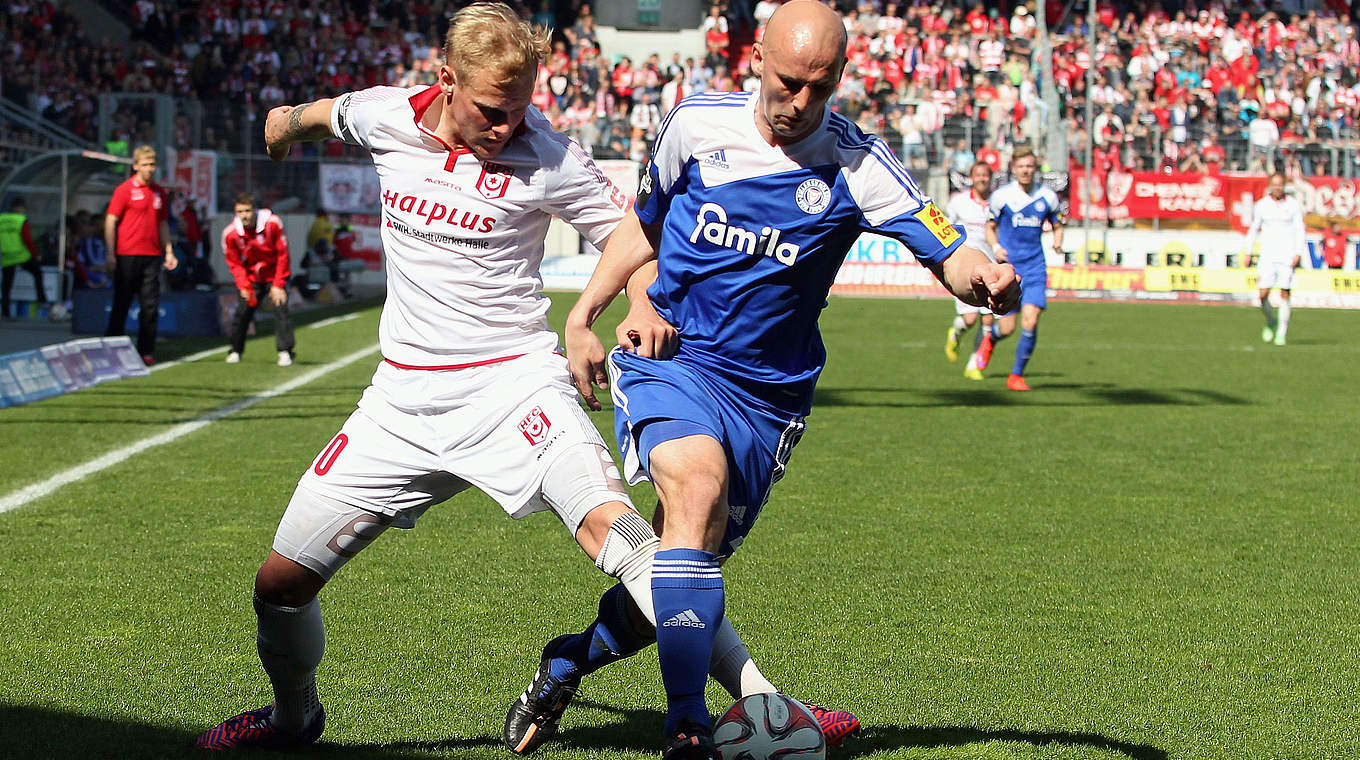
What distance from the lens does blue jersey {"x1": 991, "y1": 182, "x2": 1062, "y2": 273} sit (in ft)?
47.9

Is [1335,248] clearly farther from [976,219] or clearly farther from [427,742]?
[427,742]

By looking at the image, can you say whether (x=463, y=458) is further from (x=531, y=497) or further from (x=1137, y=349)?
(x=1137, y=349)

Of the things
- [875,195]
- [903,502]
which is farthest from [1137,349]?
[875,195]

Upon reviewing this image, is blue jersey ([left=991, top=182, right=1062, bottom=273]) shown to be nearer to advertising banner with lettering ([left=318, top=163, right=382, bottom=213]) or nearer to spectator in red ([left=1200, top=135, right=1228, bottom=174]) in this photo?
advertising banner with lettering ([left=318, top=163, right=382, bottom=213])

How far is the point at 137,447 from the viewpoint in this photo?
9820mm

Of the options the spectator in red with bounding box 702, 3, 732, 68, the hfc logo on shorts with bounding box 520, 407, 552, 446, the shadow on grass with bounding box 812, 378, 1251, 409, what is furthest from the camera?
the spectator in red with bounding box 702, 3, 732, 68

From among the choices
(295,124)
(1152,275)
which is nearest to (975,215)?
(295,124)

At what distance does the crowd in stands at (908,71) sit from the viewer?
3469 cm

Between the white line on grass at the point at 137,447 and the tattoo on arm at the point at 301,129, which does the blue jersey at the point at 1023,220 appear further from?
the tattoo on arm at the point at 301,129

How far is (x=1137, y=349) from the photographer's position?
63.3 feet

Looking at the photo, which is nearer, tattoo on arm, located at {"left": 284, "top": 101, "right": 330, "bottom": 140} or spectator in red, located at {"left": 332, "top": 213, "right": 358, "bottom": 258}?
tattoo on arm, located at {"left": 284, "top": 101, "right": 330, "bottom": 140}

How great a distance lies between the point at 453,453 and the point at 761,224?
0.95m

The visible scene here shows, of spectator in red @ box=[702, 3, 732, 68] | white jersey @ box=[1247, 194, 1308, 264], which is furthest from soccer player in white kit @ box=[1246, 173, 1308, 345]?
spectator in red @ box=[702, 3, 732, 68]

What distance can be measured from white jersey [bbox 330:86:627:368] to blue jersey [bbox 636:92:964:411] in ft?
1.01
